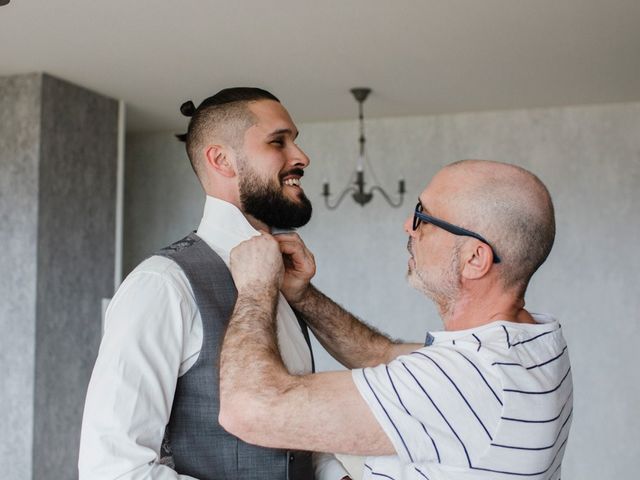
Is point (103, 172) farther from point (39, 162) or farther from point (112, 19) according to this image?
point (112, 19)

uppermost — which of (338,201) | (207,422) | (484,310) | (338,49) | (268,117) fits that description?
(338,49)

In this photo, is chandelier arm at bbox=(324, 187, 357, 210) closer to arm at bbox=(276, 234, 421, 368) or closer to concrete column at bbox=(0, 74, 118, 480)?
concrete column at bbox=(0, 74, 118, 480)

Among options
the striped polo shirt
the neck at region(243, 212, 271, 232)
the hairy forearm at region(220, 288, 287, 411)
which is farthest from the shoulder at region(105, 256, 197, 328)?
the striped polo shirt

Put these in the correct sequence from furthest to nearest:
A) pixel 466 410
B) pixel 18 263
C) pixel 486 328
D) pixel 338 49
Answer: pixel 18 263 → pixel 338 49 → pixel 486 328 → pixel 466 410

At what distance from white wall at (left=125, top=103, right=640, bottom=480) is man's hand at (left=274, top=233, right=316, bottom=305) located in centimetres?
429

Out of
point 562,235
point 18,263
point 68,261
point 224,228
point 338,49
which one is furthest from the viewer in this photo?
point 562,235

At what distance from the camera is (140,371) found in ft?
5.02

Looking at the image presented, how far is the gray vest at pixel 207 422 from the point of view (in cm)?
162

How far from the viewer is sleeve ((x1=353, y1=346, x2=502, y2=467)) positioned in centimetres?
144

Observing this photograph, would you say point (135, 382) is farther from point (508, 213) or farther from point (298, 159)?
point (508, 213)

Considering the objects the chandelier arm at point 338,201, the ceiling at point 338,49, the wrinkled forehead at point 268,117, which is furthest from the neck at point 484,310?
the chandelier arm at point 338,201

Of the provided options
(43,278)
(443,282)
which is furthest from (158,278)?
(43,278)

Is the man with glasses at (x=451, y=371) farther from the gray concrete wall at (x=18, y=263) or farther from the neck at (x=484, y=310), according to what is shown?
the gray concrete wall at (x=18, y=263)

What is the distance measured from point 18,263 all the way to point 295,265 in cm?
338
